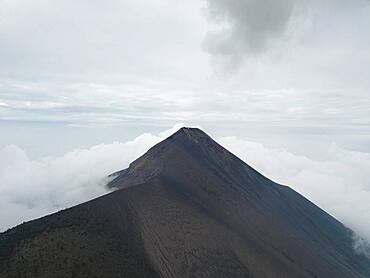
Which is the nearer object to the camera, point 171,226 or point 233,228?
point 171,226

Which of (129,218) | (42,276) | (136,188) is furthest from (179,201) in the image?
(42,276)

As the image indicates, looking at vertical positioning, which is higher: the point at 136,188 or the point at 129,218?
the point at 136,188

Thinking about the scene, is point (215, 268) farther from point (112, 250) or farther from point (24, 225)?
point (24, 225)

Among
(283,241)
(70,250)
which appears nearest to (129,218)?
(70,250)

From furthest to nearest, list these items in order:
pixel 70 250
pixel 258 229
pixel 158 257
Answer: pixel 258 229 → pixel 158 257 → pixel 70 250

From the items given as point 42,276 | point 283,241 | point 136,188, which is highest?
point 136,188

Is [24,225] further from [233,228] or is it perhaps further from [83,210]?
[233,228]

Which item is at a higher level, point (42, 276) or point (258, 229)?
point (258, 229)

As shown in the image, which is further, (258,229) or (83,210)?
(258,229)

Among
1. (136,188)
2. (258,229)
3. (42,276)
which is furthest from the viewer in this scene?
(258,229)
